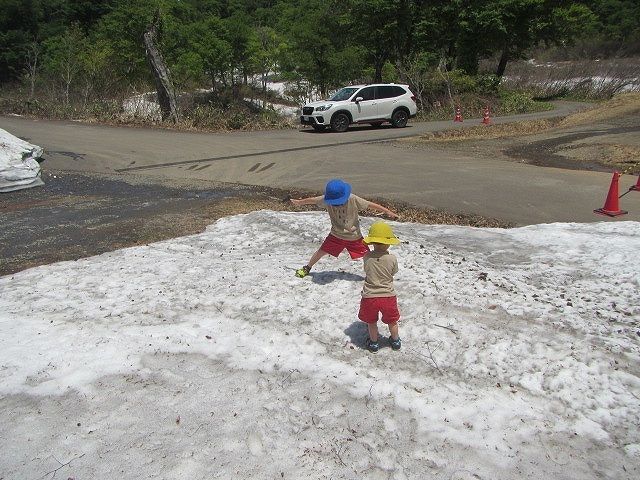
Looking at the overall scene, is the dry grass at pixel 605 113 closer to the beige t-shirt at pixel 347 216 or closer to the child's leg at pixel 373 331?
the beige t-shirt at pixel 347 216

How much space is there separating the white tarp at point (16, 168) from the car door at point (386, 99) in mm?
13649

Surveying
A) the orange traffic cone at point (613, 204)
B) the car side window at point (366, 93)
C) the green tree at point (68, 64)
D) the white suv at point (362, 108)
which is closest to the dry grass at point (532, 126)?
the white suv at point (362, 108)

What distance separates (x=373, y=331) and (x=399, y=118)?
19.0 meters

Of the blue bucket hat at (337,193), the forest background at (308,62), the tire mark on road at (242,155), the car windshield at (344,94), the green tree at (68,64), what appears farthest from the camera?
the green tree at (68,64)

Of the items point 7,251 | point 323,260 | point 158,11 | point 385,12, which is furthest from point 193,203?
point 385,12

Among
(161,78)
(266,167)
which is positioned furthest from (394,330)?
(161,78)

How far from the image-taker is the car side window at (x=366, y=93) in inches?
838

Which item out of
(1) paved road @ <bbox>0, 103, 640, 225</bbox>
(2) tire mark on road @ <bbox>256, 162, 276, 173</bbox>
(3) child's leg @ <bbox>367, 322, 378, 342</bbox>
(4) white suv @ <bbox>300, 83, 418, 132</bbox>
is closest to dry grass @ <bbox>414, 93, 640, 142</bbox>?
(1) paved road @ <bbox>0, 103, 640, 225</bbox>

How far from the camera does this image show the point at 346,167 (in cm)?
1313

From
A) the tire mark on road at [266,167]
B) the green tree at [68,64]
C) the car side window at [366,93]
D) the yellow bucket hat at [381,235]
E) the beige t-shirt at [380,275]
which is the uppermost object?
the green tree at [68,64]

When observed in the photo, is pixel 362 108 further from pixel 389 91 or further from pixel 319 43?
pixel 319 43

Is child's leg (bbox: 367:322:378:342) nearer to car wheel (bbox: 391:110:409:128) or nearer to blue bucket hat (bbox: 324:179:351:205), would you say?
blue bucket hat (bbox: 324:179:351:205)

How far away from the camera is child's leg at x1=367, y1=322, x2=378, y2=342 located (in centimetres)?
436

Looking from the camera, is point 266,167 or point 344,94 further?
point 344,94
